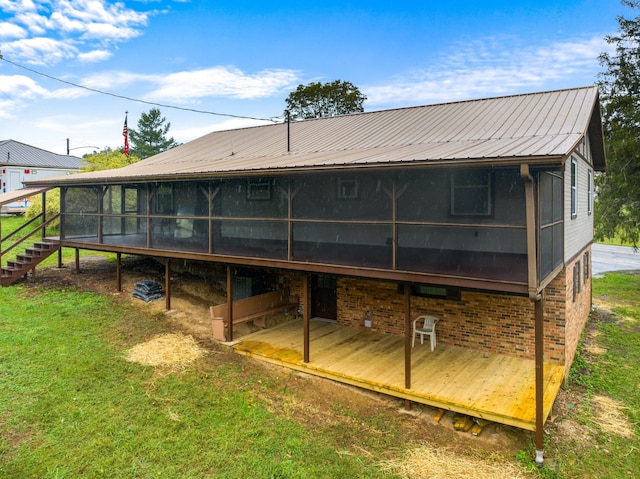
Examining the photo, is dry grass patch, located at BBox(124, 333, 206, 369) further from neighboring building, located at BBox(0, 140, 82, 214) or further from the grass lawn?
neighboring building, located at BBox(0, 140, 82, 214)

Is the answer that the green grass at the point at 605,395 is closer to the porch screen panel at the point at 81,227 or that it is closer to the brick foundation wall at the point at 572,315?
the brick foundation wall at the point at 572,315

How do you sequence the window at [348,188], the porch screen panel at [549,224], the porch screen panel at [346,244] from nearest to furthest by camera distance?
the porch screen panel at [549,224] < the porch screen panel at [346,244] < the window at [348,188]

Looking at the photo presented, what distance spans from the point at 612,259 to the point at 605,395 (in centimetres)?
2824

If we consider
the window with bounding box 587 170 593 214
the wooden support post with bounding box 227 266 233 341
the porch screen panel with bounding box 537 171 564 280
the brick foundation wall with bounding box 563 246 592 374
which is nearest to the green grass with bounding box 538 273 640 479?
the brick foundation wall with bounding box 563 246 592 374

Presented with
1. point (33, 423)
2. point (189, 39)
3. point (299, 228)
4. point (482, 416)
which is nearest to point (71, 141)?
point (189, 39)

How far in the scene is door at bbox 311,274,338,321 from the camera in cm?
1288

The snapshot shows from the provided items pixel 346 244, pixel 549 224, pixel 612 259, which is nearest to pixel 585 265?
pixel 549 224

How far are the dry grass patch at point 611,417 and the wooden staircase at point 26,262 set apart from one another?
17.3 m

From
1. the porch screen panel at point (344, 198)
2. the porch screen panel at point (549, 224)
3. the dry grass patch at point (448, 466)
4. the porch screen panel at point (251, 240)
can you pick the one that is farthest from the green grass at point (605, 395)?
the porch screen panel at point (251, 240)

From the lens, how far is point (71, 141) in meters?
54.4

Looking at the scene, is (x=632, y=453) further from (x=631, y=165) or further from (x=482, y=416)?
(x=631, y=165)

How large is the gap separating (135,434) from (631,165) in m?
23.0

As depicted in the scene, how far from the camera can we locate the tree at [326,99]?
34375mm

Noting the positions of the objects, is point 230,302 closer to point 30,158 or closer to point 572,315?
point 572,315
